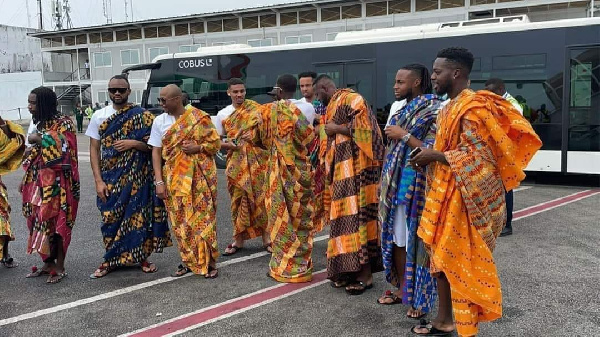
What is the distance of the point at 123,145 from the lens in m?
4.48

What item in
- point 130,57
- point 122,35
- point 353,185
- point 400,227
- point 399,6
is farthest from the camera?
point 122,35

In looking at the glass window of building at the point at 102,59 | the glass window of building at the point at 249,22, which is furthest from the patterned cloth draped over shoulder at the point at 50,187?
the glass window of building at the point at 102,59

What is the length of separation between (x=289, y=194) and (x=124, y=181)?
158cm

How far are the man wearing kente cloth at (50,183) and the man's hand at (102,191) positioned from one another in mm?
340

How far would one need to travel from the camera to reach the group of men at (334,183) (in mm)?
2840

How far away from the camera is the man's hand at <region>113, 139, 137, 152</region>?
4.48m

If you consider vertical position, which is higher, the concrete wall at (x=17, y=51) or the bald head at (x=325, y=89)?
the concrete wall at (x=17, y=51)

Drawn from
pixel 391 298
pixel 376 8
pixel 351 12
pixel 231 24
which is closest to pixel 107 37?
pixel 231 24

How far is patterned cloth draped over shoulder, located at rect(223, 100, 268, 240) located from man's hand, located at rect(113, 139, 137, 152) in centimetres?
119

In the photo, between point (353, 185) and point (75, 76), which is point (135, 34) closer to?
point (75, 76)

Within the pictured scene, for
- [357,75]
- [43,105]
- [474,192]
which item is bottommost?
[474,192]

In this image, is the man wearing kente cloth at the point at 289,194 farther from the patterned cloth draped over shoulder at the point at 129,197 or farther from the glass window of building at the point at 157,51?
the glass window of building at the point at 157,51

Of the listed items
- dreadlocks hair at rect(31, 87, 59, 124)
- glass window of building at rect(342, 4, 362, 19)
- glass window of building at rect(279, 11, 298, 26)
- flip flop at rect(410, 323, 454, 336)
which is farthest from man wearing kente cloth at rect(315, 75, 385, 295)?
glass window of building at rect(279, 11, 298, 26)

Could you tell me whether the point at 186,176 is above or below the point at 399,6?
below
